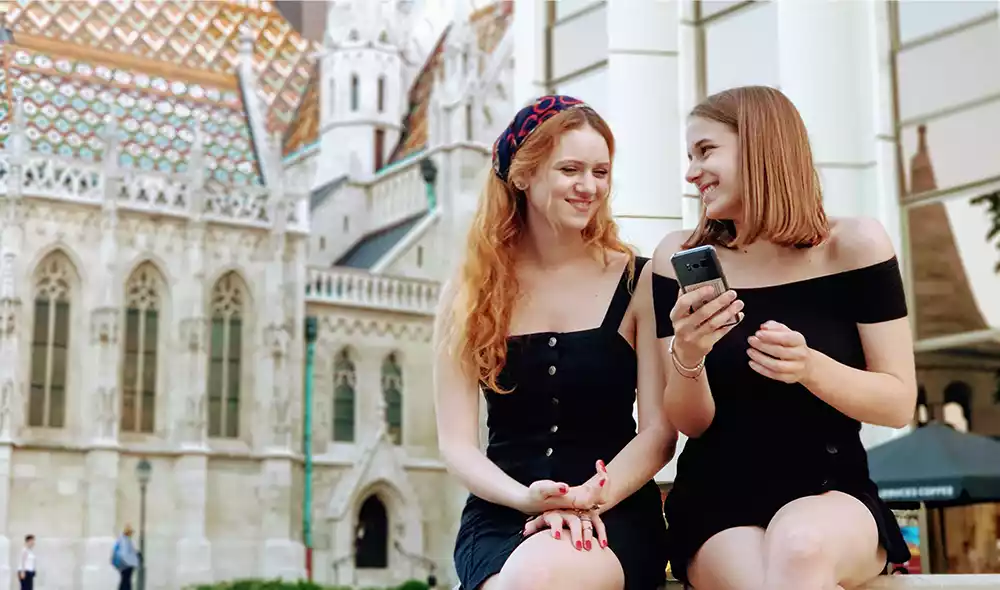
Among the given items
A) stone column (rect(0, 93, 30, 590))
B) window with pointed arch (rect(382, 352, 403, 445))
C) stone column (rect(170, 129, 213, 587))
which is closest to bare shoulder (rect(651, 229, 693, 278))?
stone column (rect(0, 93, 30, 590))

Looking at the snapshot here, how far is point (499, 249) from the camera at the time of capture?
2730 millimetres

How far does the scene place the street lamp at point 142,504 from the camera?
21914mm

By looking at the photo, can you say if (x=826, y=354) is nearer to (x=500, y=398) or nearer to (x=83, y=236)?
(x=500, y=398)

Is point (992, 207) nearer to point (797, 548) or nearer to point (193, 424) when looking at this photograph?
point (797, 548)

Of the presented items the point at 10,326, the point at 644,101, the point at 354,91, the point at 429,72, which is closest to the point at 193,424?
the point at 10,326

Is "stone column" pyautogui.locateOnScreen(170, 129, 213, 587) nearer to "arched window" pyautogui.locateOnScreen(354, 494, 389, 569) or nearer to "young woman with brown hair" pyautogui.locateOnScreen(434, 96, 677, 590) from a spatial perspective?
"arched window" pyautogui.locateOnScreen(354, 494, 389, 569)

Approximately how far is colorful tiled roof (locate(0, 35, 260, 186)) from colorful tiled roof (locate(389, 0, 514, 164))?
4.59 metres

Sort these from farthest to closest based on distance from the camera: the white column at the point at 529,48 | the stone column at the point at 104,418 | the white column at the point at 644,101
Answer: the stone column at the point at 104,418, the white column at the point at 529,48, the white column at the point at 644,101

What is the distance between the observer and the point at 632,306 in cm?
261

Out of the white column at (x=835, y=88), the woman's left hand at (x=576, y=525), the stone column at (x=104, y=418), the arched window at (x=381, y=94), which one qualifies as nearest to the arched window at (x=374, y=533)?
the stone column at (x=104, y=418)

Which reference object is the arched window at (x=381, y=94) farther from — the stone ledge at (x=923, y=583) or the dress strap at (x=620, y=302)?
the stone ledge at (x=923, y=583)

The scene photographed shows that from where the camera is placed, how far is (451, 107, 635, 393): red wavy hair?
2.59 m

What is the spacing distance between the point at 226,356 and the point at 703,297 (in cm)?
2407

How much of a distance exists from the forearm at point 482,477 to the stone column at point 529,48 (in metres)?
4.97
